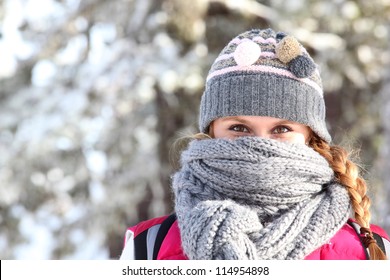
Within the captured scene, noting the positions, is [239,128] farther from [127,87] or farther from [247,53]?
[127,87]

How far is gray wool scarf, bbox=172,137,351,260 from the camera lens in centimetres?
206

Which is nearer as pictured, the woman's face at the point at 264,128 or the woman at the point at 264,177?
the woman at the point at 264,177

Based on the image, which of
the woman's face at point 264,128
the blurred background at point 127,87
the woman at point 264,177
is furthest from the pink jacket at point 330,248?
the blurred background at point 127,87

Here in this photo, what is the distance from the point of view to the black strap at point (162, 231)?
7.39ft

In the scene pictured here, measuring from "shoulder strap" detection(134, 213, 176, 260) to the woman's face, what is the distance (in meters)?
0.36

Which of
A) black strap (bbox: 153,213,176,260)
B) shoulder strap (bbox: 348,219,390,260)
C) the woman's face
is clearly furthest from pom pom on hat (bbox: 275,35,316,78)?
black strap (bbox: 153,213,176,260)

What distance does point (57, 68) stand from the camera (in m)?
7.44

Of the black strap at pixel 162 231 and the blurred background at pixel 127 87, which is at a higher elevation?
the blurred background at pixel 127 87

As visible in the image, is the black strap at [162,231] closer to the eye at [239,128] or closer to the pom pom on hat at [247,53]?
the eye at [239,128]

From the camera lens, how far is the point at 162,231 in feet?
7.53

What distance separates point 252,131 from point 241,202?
250 mm

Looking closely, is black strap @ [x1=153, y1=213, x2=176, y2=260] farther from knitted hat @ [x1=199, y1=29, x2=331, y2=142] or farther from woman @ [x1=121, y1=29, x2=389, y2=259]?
knitted hat @ [x1=199, y1=29, x2=331, y2=142]

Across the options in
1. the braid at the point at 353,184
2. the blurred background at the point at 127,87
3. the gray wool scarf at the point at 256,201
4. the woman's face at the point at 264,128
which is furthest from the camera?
the blurred background at the point at 127,87
